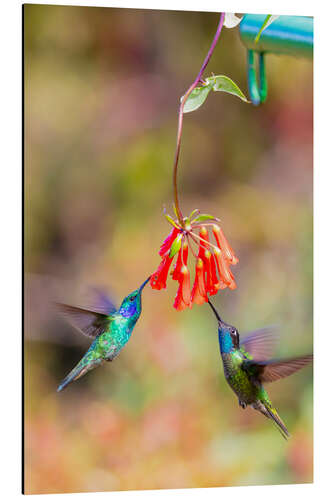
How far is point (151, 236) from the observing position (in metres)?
2.91

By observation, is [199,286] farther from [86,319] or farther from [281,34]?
[281,34]

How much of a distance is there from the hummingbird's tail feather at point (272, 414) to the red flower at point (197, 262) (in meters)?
0.46

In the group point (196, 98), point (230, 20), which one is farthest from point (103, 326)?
point (230, 20)

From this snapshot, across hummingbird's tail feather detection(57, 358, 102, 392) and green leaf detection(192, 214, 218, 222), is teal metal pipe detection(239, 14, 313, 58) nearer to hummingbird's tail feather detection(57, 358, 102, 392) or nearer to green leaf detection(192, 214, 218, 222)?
green leaf detection(192, 214, 218, 222)

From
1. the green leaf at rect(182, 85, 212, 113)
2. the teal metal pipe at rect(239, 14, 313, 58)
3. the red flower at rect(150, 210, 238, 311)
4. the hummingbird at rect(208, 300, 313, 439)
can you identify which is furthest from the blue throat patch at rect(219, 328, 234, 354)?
the teal metal pipe at rect(239, 14, 313, 58)

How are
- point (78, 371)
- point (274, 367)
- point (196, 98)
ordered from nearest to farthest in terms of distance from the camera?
point (274, 367)
point (78, 371)
point (196, 98)

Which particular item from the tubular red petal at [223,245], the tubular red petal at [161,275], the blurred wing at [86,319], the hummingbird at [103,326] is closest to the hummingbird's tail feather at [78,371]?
the hummingbird at [103,326]

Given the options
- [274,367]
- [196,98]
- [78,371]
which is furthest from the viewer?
[196,98]

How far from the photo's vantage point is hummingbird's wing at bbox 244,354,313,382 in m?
2.70

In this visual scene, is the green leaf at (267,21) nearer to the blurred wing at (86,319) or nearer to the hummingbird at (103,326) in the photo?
the hummingbird at (103,326)

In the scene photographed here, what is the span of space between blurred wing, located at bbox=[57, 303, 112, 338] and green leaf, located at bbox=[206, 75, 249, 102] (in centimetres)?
92

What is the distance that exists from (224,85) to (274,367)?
1.02 meters
